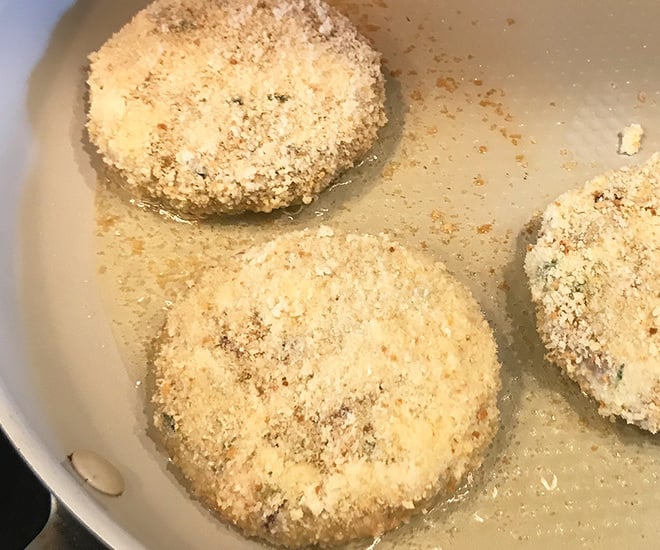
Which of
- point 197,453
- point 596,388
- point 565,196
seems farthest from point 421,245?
point 197,453

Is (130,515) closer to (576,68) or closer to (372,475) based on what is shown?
(372,475)

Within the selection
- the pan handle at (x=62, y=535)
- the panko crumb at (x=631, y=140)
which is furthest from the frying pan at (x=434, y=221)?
the pan handle at (x=62, y=535)

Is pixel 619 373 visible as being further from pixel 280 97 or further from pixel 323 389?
pixel 280 97

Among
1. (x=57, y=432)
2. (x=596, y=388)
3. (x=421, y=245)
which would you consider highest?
(x=57, y=432)

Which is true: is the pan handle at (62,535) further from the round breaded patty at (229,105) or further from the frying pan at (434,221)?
the round breaded patty at (229,105)

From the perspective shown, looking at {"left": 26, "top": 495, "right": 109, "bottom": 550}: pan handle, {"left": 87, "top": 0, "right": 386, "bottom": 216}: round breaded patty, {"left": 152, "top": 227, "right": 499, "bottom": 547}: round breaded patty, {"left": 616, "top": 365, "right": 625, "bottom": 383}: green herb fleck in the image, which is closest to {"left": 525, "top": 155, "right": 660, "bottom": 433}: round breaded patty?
{"left": 616, "top": 365, "right": 625, "bottom": 383}: green herb fleck

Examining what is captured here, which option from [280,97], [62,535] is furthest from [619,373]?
[62,535]
